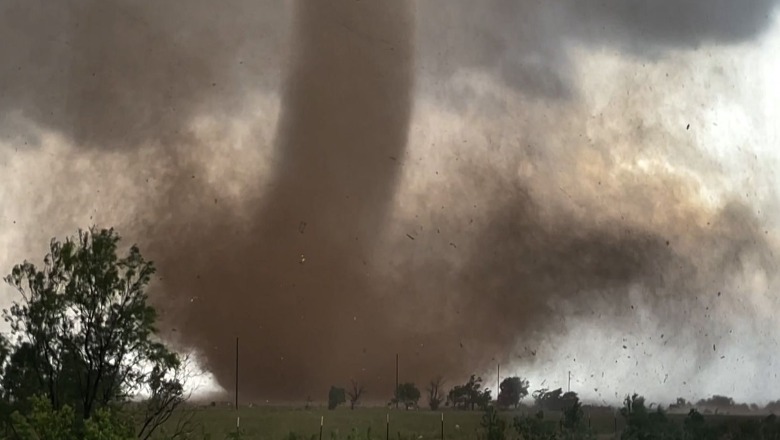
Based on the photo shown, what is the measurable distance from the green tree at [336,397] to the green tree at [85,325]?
4198mm

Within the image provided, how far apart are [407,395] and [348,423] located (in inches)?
43.5

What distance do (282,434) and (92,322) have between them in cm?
398

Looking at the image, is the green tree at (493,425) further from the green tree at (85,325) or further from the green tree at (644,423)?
the green tree at (85,325)

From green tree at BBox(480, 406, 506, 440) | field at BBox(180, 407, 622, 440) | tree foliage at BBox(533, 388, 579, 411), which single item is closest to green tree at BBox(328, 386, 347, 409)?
field at BBox(180, 407, 622, 440)

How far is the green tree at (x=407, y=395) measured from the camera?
1107 centimetres

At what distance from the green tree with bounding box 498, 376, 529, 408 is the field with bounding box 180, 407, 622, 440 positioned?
0.16 meters

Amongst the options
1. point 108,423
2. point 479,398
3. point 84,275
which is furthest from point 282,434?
point 108,423

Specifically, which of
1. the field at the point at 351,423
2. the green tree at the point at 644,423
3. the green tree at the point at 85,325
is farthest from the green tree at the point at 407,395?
the green tree at the point at 85,325

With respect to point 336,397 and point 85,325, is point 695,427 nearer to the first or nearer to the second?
point 336,397

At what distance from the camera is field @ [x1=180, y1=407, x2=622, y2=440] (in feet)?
32.8

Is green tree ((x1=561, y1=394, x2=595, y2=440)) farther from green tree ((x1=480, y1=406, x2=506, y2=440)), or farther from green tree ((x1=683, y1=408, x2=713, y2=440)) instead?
green tree ((x1=683, y1=408, x2=713, y2=440))

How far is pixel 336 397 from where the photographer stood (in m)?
10.9

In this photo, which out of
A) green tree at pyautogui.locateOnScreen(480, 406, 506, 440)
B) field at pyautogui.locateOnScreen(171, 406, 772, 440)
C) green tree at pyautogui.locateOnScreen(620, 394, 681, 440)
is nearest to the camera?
field at pyautogui.locateOnScreen(171, 406, 772, 440)

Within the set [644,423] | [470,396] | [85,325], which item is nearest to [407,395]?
[470,396]
